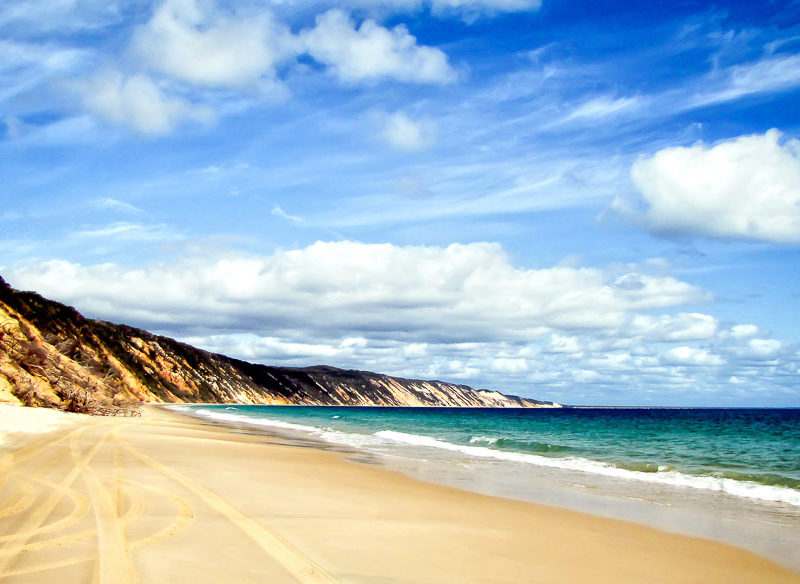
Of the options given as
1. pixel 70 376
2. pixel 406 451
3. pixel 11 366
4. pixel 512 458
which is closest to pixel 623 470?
pixel 512 458

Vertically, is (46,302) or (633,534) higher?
(46,302)

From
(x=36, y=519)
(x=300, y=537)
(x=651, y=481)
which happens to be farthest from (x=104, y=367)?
(x=300, y=537)

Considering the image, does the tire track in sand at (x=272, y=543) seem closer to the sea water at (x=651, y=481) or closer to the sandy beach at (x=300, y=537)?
the sandy beach at (x=300, y=537)

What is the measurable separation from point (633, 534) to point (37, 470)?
11174 millimetres

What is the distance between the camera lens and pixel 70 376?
45.9m

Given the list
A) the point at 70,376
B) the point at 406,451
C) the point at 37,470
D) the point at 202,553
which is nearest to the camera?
the point at 202,553

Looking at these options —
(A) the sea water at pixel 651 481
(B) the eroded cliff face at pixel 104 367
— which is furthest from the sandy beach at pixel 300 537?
(B) the eroded cliff face at pixel 104 367

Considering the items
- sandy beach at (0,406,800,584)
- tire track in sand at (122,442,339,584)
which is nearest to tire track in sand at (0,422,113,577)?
sandy beach at (0,406,800,584)

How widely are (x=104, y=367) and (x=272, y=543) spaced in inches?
3827

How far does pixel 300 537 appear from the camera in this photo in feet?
25.2

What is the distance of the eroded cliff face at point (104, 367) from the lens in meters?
38.0

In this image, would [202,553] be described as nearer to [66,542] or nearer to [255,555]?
[255,555]

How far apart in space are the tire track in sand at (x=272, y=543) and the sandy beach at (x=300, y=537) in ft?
0.07

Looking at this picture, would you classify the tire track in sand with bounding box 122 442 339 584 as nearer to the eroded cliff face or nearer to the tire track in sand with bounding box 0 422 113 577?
the tire track in sand with bounding box 0 422 113 577
